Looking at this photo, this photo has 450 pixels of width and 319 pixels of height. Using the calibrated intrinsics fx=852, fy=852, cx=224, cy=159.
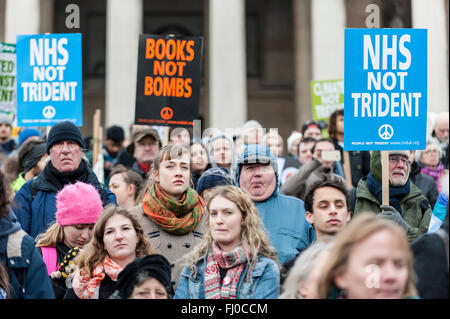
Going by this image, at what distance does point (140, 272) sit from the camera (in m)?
5.36

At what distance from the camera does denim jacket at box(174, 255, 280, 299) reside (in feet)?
18.5

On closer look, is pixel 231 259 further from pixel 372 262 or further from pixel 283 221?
pixel 372 262

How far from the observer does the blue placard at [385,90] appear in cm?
858

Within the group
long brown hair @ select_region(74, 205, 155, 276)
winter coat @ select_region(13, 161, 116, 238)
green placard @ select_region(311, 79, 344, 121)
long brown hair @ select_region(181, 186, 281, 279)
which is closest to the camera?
long brown hair @ select_region(181, 186, 281, 279)

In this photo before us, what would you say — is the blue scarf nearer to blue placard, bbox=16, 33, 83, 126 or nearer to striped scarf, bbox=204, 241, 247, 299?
striped scarf, bbox=204, 241, 247, 299

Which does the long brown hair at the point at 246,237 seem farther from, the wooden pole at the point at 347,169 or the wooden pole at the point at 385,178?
the wooden pole at the point at 347,169

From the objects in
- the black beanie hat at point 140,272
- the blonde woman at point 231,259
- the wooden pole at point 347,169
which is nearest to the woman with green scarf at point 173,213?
the blonde woman at point 231,259

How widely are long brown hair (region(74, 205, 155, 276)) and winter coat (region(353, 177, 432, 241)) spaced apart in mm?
2738

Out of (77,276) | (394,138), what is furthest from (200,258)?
(394,138)

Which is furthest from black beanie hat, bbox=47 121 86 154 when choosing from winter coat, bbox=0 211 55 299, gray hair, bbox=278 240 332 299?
gray hair, bbox=278 240 332 299

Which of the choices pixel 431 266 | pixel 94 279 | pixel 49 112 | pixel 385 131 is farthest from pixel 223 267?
pixel 49 112

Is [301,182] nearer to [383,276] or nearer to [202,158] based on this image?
[202,158]

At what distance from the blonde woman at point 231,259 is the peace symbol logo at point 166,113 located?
5123 mm

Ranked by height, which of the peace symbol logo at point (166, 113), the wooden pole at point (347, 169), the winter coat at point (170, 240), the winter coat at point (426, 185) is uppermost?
the peace symbol logo at point (166, 113)
